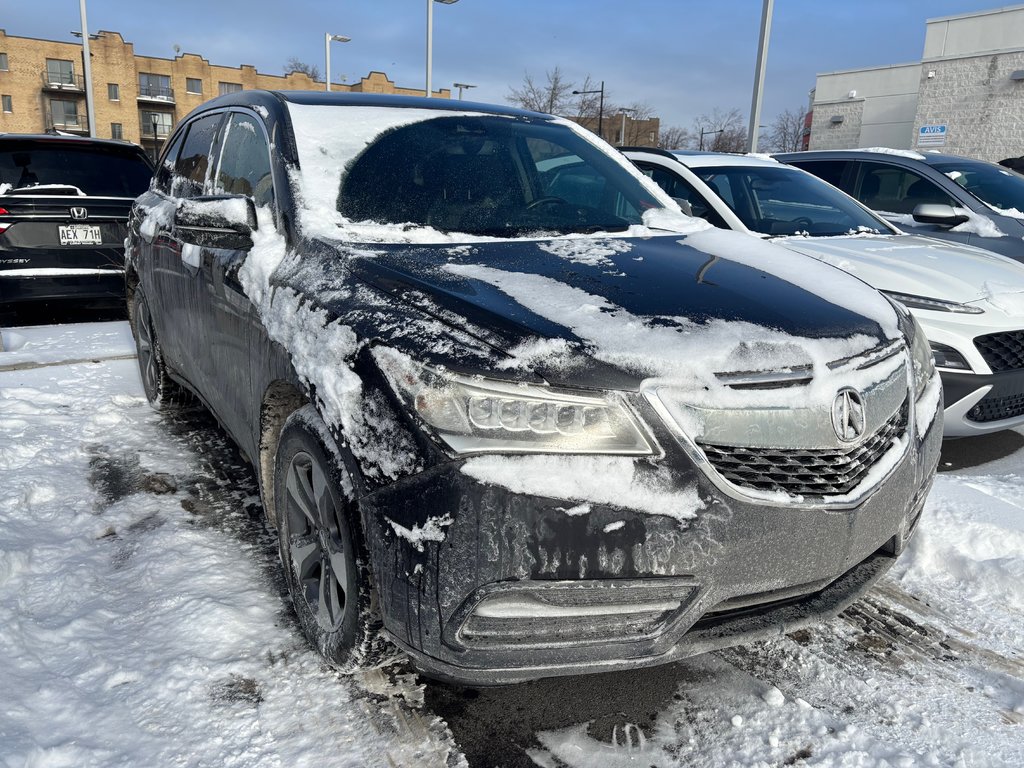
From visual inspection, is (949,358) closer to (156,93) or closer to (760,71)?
(760,71)

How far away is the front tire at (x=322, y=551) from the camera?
204 centimetres

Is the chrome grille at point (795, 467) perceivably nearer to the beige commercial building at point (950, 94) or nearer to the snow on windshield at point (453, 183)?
the snow on windshield at point (453, 183)

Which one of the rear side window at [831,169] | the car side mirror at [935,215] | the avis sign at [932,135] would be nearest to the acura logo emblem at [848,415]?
the car side mirror at [935,215]

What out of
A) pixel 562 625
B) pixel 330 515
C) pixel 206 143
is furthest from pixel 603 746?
pixel 206 143

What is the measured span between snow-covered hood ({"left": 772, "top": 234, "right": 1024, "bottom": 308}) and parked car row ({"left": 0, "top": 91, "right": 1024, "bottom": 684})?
1.84 meters

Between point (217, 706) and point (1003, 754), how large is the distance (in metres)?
2.06

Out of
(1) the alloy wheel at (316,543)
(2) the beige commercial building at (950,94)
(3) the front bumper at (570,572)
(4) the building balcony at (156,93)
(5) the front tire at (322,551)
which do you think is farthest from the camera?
(4) the building balcony at (156,93)

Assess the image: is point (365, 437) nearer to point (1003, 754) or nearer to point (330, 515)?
point (330, 515)

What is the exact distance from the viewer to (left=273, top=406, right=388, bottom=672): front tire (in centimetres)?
204

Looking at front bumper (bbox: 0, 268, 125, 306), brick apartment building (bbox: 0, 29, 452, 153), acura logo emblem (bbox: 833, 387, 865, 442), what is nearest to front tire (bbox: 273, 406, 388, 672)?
acura logo emblem (bbox: 833, 387, 865, 442)

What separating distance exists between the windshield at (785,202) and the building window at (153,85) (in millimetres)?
73222

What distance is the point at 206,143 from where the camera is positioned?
3.97 m

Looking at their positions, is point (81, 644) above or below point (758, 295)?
below

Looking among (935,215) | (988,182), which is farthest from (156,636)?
(988,182)
